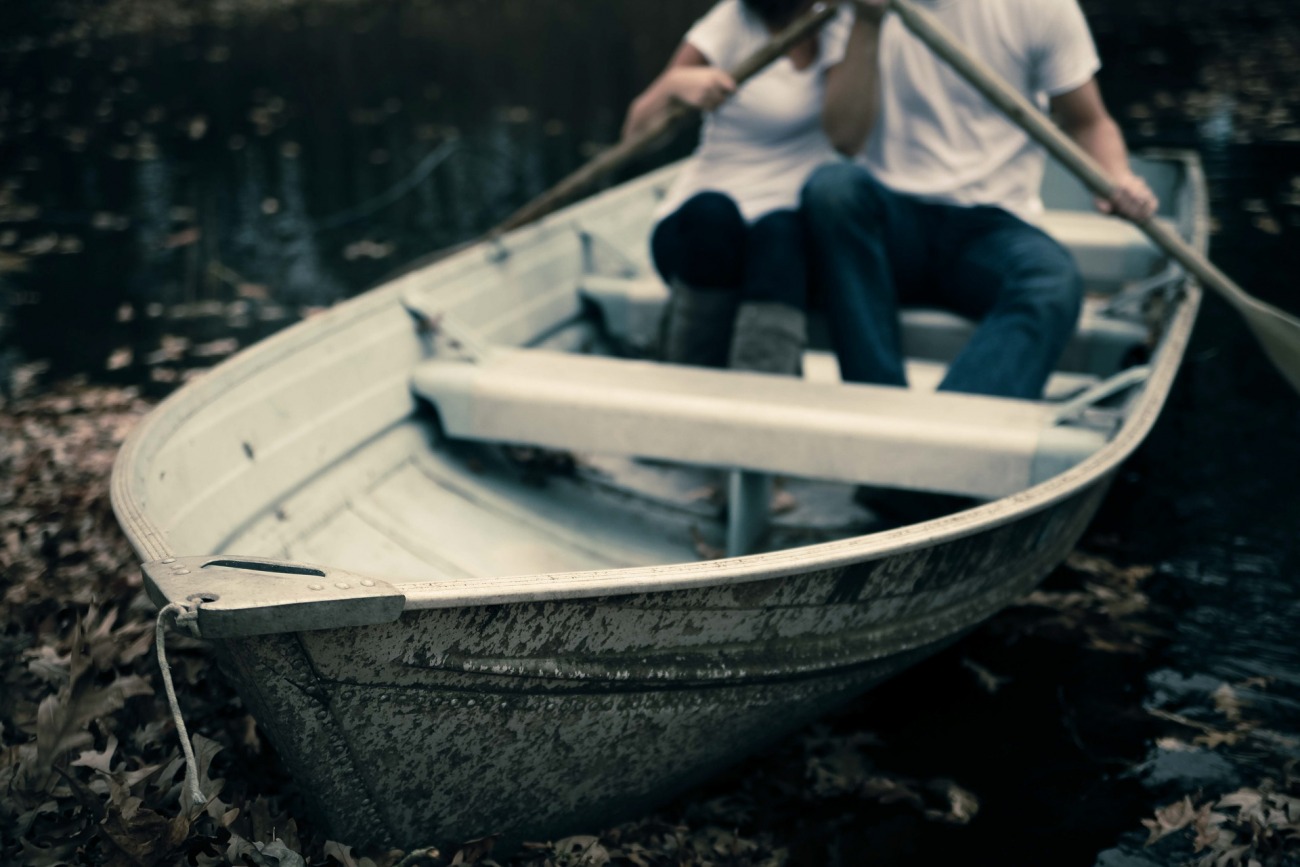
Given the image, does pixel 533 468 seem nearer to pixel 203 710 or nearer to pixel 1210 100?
pixel 203 710

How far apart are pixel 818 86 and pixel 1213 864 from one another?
2.17 meters

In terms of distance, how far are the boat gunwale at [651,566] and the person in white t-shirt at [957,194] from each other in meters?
0.36

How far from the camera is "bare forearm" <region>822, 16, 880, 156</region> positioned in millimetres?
3180

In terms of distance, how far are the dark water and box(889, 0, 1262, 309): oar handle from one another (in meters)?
1.02

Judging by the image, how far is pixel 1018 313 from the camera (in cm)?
309

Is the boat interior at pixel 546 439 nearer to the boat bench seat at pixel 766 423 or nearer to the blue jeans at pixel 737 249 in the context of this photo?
the boat bench seat at pixel 766 423

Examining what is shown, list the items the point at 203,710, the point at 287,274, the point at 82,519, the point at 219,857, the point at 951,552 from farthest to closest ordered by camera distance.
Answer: the point at 287,274 → the point at 82,519 → the point at 203,710 → the point at 951,552 → the point at 219,857

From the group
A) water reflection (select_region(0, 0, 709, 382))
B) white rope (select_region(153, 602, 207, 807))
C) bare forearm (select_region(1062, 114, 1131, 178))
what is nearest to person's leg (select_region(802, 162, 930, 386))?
Result: bare forearm (select_region(1062, 114, 1131, 178))

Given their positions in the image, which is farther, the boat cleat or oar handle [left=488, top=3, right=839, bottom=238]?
oar handle [left=488, top=3, right=839, bottom=238]

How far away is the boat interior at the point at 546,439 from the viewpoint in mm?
2699

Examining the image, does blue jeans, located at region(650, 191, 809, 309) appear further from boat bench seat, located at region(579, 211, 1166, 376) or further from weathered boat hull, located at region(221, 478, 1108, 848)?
weathered boat hull, located at region(221, 478, 1108, 848)

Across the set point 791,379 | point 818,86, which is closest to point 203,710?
point 791,379

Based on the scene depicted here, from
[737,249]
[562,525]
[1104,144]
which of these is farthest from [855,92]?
[562,525]

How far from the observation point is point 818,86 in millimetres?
3352
